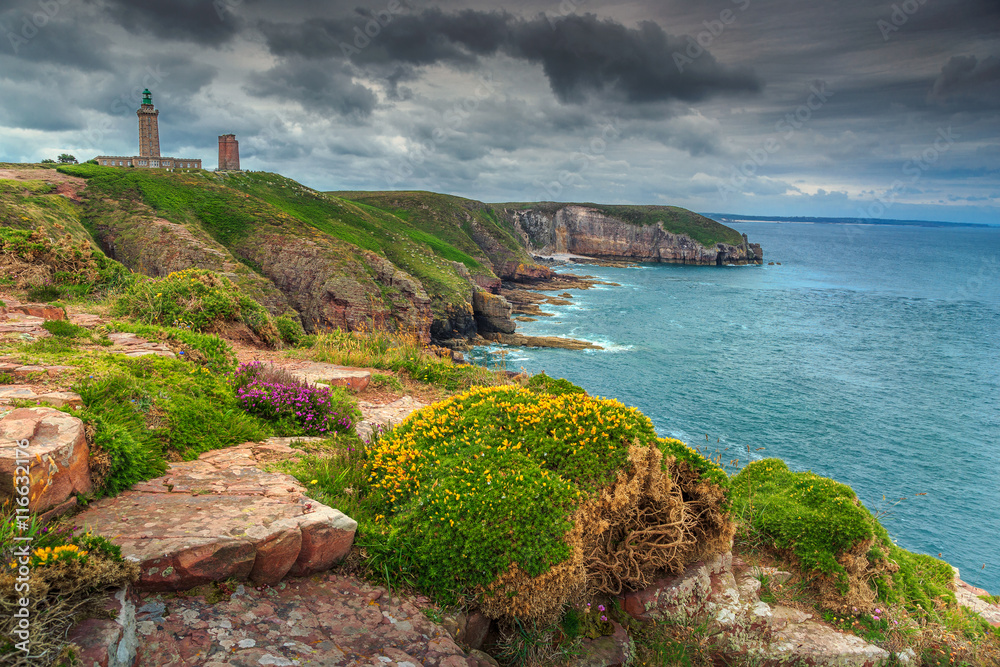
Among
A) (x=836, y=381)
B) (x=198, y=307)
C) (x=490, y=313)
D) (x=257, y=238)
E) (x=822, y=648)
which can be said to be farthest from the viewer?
(x=490, y=313)

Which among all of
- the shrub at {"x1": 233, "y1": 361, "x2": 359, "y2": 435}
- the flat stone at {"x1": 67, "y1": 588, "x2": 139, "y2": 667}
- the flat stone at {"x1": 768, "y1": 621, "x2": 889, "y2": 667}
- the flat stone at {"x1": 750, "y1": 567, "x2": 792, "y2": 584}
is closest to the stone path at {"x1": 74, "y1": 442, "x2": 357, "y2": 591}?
the flat stone at {"x1": 67, "y1": 588, "x2": 139, "y2": 667}

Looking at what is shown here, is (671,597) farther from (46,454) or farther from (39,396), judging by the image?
(39,396)

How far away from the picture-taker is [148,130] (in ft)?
208

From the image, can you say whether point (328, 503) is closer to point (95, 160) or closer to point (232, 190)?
point (232, 190)

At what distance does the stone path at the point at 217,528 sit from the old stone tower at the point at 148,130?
75.1 m

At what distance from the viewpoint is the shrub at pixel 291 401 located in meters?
7.32

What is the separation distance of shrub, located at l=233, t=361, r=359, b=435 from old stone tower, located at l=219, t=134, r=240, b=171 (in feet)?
241

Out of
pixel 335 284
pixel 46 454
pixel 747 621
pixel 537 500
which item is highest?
pixel 46 454

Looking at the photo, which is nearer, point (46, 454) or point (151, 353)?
point (46, 454)

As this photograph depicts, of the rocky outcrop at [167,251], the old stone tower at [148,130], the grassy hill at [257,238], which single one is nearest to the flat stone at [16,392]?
the grassy hill at [257,238]

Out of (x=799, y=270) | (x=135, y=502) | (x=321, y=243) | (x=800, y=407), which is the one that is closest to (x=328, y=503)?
(x=135, y=502)

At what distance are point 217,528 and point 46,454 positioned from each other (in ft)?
4.56

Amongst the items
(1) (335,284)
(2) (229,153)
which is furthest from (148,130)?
(1) (335,284)

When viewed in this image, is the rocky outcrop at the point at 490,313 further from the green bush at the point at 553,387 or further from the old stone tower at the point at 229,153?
the green bush at the point at 553,387
